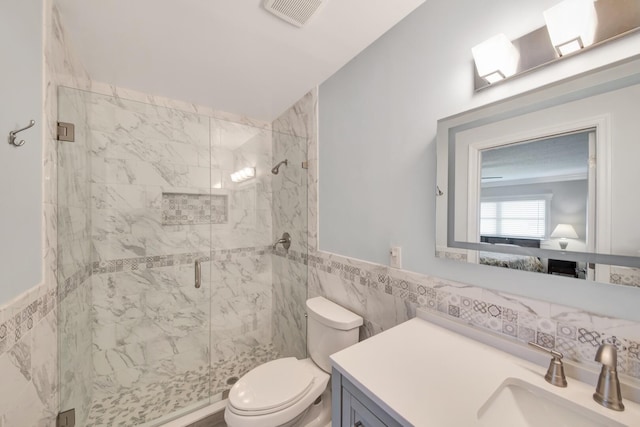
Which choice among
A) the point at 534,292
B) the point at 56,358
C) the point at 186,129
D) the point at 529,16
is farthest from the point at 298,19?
the point at 56,358

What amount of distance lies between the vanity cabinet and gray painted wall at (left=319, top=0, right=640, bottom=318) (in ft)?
1.98

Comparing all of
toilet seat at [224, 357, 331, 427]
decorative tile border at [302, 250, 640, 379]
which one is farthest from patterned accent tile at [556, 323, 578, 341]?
toilet seat at [224, 357, 331, 427]

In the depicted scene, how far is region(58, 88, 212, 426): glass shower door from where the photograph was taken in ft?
5.08

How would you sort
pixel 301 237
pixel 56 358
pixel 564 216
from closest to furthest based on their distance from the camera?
pixel 564 216 → pixel 56 358 → pixel 301 237

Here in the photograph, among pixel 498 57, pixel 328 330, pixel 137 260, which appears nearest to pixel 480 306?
pixel 328 330

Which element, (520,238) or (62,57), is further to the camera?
(62,57)

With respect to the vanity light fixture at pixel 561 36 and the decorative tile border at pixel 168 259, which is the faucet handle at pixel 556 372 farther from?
the decorative tile border at pixel 168 259

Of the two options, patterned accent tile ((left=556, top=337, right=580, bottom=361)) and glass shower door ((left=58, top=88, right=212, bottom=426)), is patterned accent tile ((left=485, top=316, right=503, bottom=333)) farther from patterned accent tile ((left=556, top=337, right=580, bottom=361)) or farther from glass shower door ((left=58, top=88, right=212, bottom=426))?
glass shower door ((left=58, top=88, right=212, bottom=426))

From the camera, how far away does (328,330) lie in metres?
1.40

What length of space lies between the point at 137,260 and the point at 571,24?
8.85 feet

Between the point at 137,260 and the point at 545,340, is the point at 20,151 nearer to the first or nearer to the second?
the point at 137,260

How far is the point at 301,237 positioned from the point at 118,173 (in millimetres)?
1503

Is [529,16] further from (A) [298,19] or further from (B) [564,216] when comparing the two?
(A) [298,19]

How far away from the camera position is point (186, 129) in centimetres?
204
